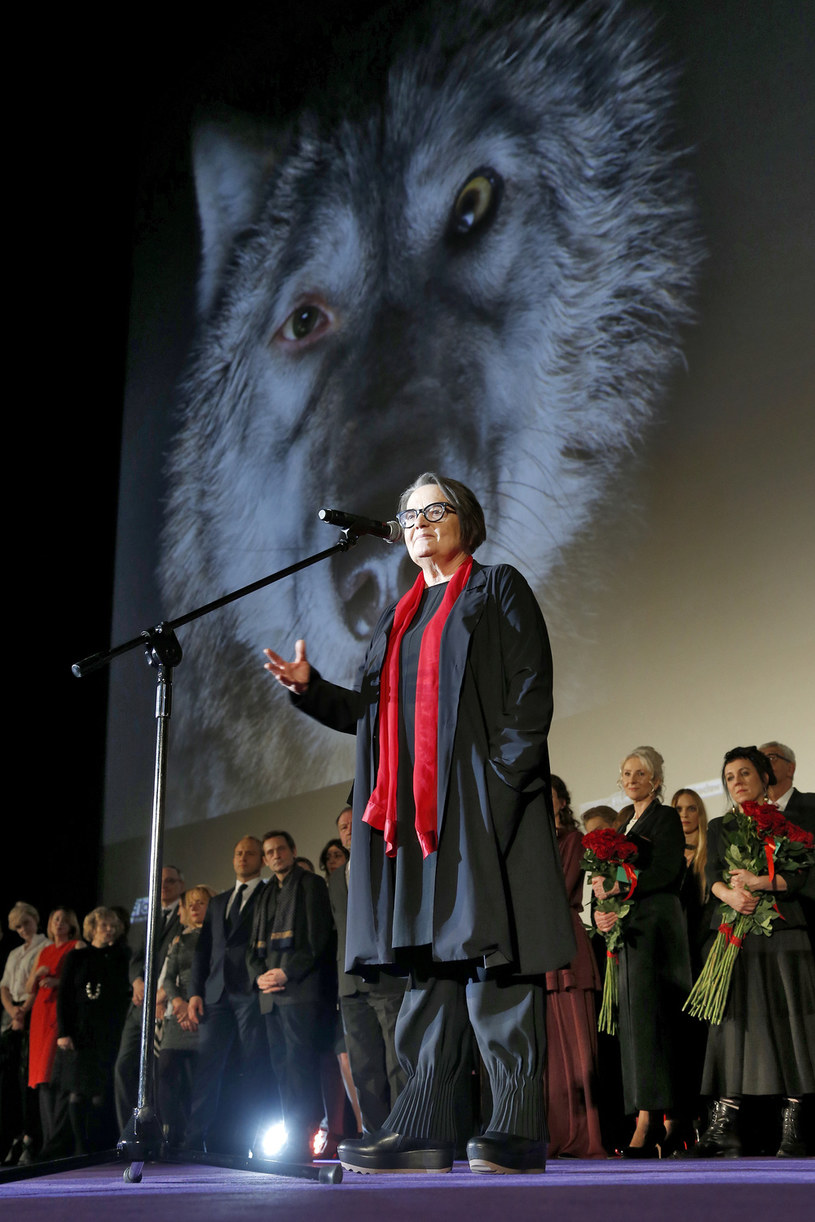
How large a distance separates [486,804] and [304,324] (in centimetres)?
538

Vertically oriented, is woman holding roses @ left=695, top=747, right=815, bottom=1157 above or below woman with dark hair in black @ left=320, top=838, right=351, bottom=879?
below

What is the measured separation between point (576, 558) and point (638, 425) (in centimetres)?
70

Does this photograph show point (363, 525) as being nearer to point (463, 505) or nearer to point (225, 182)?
point (463, 505)

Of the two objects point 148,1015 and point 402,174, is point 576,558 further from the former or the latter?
point 148,1015

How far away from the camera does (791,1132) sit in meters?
3.41

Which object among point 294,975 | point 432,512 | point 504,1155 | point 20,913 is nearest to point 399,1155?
point 504,1155

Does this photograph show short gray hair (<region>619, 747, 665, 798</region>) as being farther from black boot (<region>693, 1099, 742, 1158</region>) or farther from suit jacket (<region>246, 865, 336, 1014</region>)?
suit jacket (<region>246, 865, 336, 1014</region>)

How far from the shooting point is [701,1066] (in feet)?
13.5

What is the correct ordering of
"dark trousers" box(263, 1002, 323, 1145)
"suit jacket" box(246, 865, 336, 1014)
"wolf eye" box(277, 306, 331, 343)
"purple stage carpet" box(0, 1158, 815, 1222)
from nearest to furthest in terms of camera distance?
"purple stage carpet" box(0, 1158, 815, 1222) → "dark trousers" box(263, 1002, 323, 1145) → "suit jacket" box(246, 865, 336, 1014) → "wolf eye" box(277, 306, 331, 343)

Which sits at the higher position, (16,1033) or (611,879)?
(611,879)

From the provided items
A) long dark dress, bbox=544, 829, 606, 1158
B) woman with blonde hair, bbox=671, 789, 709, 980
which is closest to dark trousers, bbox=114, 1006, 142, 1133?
long dark dress, bbox=544, 829, 606, 1158

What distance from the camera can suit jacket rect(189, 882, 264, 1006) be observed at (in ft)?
17.2

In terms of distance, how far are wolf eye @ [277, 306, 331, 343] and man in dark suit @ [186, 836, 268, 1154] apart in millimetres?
3397

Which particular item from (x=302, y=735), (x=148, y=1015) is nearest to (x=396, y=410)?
(x=302, y=735)
